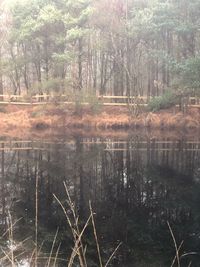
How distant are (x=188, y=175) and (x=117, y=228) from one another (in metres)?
7.09

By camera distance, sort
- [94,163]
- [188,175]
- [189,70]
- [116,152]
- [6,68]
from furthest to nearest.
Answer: [6,68]
[189,70]
[116,152]
[94,163]
[188,175]

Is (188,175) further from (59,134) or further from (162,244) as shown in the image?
(59,134)

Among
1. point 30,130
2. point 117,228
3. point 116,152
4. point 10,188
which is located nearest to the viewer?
point 117,228

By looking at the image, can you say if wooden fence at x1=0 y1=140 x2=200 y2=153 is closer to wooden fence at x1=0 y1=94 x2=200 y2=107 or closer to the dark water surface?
the dark water surface

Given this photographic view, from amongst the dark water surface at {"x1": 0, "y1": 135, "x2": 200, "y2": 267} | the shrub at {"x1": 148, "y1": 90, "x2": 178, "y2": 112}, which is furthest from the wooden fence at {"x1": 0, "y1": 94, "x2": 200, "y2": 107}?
the dark water surface at {"x1": 0, "y1": 135, "x2": 200, "y2": 267}

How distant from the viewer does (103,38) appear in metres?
39.0

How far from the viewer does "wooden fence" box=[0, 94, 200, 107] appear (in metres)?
35.4

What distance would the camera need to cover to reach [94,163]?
19.2 m

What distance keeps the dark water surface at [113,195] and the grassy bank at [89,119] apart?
977cm

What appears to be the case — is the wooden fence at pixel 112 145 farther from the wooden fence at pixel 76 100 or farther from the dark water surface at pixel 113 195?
the wooden fence at pixel 76 100

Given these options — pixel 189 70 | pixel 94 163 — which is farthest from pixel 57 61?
pixel 94 163

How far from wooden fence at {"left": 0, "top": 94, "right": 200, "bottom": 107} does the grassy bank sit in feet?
2.12

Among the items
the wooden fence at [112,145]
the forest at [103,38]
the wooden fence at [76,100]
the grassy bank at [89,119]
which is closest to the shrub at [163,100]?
the forest at [103,38]

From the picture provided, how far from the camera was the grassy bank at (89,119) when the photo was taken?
34.5 meters
